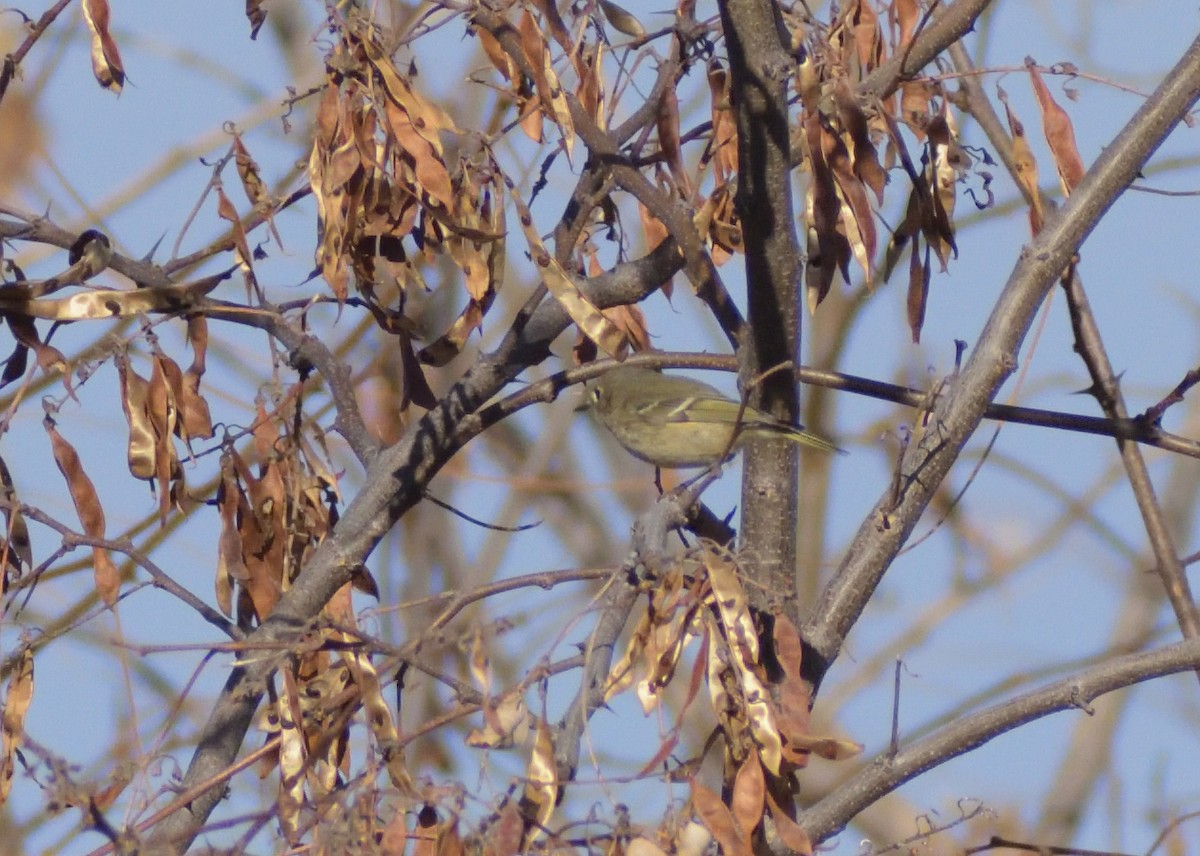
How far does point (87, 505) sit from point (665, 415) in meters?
2.33

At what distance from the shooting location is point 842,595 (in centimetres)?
258

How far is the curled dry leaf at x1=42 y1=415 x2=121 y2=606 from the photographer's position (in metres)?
2.53

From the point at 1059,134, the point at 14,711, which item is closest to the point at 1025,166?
the point at 1059,134

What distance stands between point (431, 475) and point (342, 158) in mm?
814

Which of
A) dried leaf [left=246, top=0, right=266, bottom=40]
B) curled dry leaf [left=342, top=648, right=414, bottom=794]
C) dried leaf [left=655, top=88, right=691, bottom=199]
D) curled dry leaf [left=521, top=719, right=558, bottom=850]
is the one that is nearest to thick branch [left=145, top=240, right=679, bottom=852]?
dried leaf [left=655, top=88, right=691, bottom=199]

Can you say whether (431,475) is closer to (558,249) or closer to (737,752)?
(558,249)

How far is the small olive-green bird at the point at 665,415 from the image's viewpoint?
4473 millimetres

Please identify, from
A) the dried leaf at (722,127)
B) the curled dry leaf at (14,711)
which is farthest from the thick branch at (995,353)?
the curled dry leaf at (14,711)

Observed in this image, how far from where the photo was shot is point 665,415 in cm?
465

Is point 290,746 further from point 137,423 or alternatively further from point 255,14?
point 255,14

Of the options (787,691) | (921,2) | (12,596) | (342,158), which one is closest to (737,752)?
(787,691)

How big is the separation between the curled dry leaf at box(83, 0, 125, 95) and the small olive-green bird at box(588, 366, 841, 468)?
2.16 m

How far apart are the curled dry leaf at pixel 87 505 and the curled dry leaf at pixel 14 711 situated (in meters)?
0.17

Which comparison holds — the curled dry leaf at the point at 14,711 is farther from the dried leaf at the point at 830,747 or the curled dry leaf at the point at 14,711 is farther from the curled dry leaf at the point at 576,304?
the dried leaf at the point at 830,747
